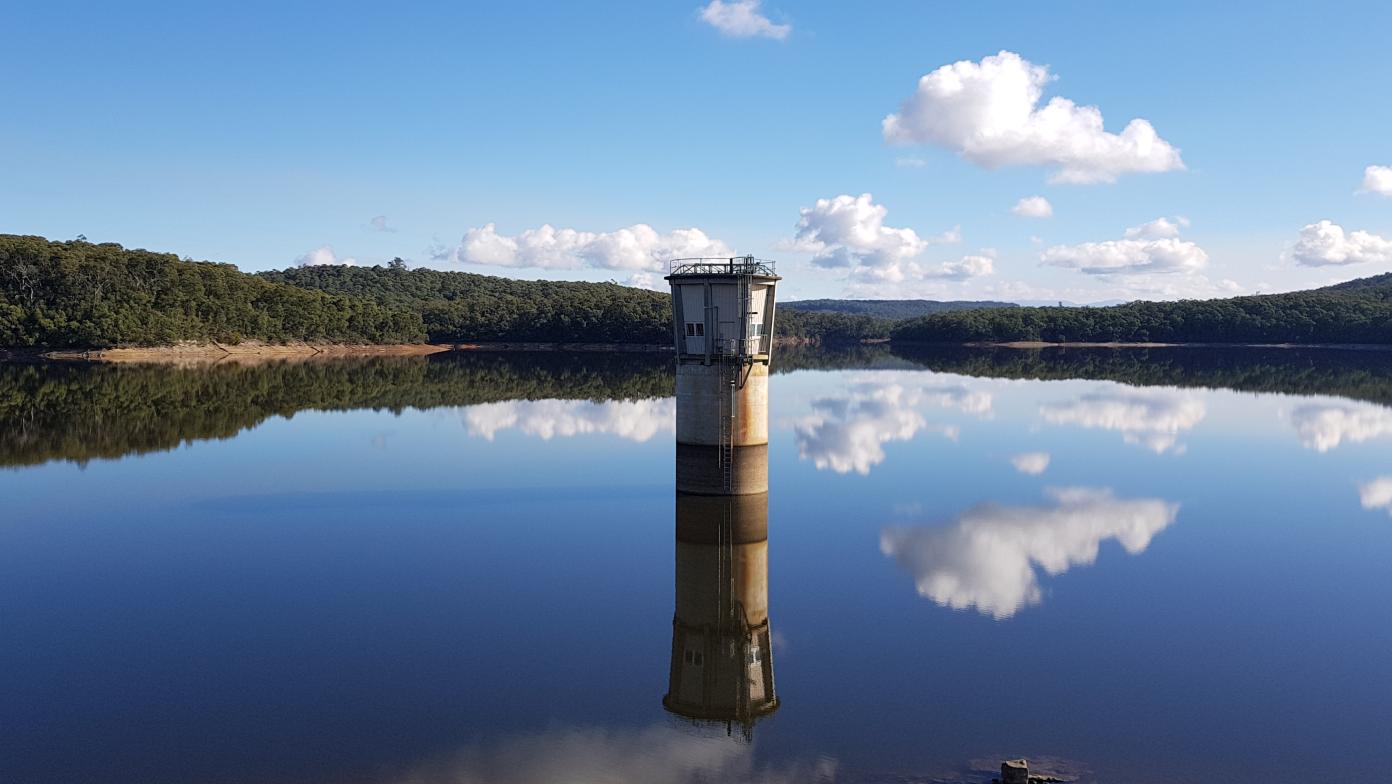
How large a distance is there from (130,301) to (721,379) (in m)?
112

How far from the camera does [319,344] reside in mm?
145125

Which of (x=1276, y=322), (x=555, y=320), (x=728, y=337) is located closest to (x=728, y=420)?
(x=728, y=337)

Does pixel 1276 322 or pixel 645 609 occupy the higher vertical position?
pixel 1276 322

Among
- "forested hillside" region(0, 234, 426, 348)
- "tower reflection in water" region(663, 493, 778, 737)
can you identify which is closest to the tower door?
"tower reflection in water" region(663, 493, 778, 737)

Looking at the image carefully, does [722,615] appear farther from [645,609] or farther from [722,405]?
[722,405]

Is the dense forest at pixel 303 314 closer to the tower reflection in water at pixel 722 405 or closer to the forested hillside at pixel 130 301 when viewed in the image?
the forested hillside at pixel 130 301

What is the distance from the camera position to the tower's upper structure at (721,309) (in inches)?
1292

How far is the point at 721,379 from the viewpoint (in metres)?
33.0

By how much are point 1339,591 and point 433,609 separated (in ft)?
77.7

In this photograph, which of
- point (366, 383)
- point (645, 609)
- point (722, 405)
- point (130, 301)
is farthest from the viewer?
point (130, 301)

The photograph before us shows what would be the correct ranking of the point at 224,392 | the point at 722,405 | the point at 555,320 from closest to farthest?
the point at 722,405, the point at 224,392, the point at 555,320

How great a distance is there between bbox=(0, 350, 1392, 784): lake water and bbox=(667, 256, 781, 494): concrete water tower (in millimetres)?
2272

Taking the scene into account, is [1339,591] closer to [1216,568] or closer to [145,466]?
[1216,568]

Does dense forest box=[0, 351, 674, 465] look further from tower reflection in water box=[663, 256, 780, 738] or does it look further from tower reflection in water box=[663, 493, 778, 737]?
tower reflection in water box=[663, 493, 778, 737]
